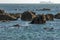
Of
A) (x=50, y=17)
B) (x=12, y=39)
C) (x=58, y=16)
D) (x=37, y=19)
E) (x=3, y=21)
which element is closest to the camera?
(x=12, y=39)

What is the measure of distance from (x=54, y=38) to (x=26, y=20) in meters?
27.1

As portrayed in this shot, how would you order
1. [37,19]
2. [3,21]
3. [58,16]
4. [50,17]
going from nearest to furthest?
[37,19], [3,21], [50,17], [58,16]

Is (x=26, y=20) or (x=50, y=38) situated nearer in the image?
(x=50, y=38)

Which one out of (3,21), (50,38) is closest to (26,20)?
(3,21)

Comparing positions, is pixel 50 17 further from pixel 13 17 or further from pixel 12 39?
pixel 12 39

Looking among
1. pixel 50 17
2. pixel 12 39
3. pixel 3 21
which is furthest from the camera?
pixel 50 17

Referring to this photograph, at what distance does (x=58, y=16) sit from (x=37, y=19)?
701 inches

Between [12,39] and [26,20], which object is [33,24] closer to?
[26,20]

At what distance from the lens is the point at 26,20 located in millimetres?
65938

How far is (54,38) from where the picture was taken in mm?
39312

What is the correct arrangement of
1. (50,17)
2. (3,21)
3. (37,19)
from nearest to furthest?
(37,19), (3,21), (50,17)

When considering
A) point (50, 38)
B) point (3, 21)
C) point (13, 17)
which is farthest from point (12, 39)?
point (13, 17)

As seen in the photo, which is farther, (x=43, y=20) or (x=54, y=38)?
(x=43, y=20)

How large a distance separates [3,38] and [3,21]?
24.8m
